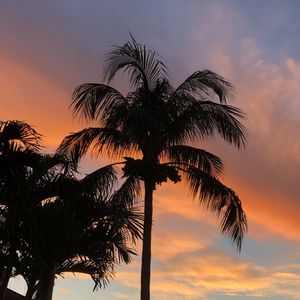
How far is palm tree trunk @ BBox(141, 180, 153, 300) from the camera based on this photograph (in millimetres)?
15448

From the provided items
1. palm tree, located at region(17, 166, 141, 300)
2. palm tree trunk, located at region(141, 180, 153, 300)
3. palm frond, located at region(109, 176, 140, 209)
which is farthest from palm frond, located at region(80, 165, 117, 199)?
palm tree, located at region(17, 166, 141, 300)

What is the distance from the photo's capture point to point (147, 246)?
15.8m

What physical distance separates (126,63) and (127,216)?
6937 millimetres

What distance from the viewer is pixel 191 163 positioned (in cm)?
1770

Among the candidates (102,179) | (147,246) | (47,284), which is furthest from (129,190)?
(47,284)

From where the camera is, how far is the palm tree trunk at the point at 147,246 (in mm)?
15448

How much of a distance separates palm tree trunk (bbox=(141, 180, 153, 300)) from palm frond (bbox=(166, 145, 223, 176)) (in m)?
1.50

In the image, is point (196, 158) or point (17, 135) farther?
point (196, 158)

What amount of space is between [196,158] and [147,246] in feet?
11.6

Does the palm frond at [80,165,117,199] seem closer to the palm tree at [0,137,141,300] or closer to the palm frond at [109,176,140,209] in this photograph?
the palm frond at [109,176,140,209]

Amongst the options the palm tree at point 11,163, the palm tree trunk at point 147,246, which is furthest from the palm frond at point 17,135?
the palm tree trunk at point 147,246

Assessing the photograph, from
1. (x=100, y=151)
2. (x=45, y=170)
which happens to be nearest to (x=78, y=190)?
(x=45, y=170)

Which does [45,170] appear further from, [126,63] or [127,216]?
[126,63]

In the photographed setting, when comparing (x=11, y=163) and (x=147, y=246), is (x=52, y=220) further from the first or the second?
(x=147, y=246)
